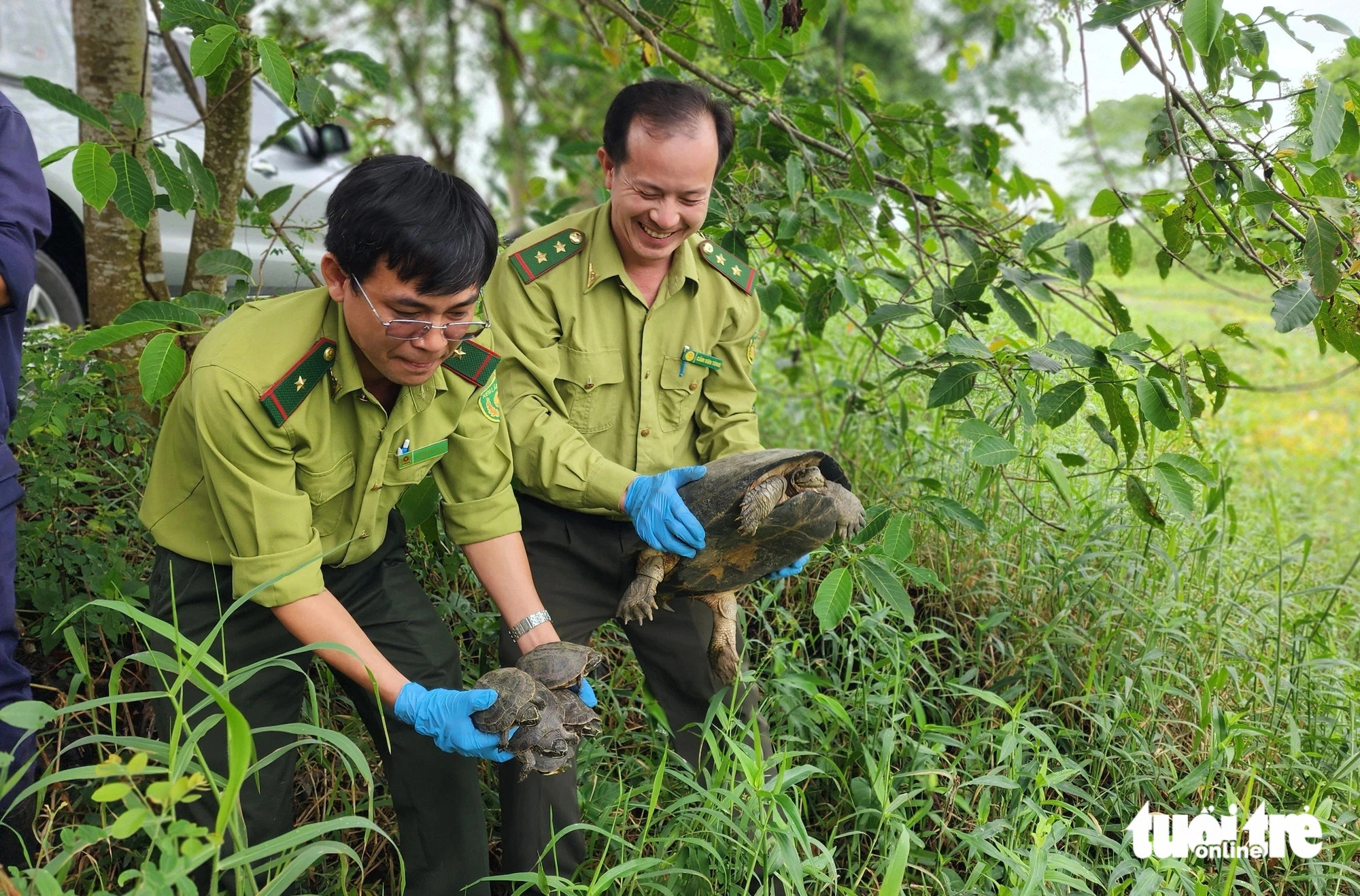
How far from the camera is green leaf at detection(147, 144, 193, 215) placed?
2078 mm

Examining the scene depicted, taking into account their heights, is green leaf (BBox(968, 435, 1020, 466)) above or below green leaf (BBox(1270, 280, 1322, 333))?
below

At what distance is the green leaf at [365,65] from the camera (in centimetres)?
259

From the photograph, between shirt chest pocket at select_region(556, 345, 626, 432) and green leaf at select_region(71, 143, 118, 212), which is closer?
green leaf at select_region(71, 143, 118, 212)

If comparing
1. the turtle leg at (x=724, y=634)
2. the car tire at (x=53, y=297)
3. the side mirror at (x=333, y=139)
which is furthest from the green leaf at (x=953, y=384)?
the side mirror at (x=333, y=139)

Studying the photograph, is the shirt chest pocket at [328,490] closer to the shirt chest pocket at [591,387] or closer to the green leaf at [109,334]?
the green leaf at [109,334]

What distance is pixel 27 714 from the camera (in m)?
1.34

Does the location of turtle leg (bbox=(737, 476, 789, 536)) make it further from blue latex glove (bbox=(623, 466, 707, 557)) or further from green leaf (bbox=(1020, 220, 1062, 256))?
green leaf (bbox=(1020, 220, 1062, 256))

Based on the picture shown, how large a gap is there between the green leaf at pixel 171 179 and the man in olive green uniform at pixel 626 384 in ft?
2.20

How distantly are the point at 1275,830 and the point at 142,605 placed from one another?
268 centimetres

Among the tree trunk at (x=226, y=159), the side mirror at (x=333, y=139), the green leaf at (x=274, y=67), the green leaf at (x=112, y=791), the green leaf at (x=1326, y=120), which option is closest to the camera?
the green leaf at (x=112, y=791)

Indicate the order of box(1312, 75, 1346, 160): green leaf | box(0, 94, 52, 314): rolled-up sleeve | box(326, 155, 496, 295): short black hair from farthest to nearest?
box(1312, 75, 1346, 160): green leaf
box(0, 94, 52, 314): rolled-up sleeve
box(326, 155, 496, 295): short black hair

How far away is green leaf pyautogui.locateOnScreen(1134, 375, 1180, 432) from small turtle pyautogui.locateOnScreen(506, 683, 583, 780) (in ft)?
4.68

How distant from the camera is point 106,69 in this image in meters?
2.66

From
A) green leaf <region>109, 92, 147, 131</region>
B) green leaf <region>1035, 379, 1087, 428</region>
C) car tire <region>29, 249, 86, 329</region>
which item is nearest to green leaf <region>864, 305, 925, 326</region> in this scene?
green leaf <region>1035, 379, 1087, 428</region>
